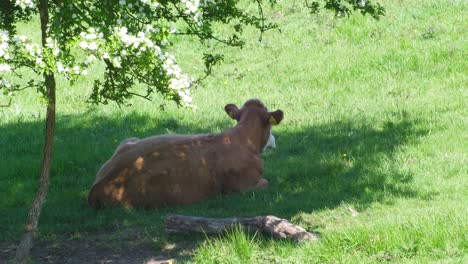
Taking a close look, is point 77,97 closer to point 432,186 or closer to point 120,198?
point 120,198

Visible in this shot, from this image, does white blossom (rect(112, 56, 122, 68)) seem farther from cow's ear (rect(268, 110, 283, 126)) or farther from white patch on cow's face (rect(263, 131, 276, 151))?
white patch on cow's face (rect(263, 131, 276, 151))

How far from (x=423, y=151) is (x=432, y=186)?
161cm

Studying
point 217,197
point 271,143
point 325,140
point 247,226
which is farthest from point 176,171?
point 325,140

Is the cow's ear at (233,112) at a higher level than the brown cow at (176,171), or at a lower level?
higher

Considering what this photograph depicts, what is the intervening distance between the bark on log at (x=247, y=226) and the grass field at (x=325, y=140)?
164 mm

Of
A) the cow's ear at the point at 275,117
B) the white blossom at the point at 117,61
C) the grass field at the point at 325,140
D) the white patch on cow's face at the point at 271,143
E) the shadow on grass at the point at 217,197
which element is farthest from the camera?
the white patch on cow's face at the point at 271,143

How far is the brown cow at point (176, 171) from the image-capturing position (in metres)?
10.7

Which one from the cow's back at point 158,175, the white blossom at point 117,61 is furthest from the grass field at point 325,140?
the white blossom at point 117,61

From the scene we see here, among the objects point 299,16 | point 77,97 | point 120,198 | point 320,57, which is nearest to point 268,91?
point 320,57

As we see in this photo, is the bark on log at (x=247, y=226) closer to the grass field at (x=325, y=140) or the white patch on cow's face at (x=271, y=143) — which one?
the grass field at (x=325, y=140)

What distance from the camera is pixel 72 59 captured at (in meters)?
6.77

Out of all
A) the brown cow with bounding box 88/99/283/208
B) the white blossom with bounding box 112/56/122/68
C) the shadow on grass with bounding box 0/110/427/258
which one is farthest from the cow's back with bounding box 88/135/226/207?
the white blossom with bounding box 112/56/122/68

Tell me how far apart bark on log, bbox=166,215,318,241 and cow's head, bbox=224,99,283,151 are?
3.41 metres

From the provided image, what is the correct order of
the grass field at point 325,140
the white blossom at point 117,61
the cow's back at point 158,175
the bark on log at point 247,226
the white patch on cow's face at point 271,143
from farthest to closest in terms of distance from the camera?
the white patch on cow's face at point 271,143 < the cow's back at point 158,175 < the bark on log at point 247,226 < the grass field at point 325,140 < the white blossom at point 117,61
